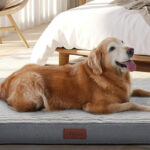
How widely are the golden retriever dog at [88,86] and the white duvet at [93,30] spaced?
1.04m

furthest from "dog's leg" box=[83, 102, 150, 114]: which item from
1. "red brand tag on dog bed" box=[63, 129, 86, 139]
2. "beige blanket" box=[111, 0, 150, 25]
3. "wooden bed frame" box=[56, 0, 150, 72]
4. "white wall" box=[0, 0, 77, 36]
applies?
"white wall" box=[0, 0, 77, 36]

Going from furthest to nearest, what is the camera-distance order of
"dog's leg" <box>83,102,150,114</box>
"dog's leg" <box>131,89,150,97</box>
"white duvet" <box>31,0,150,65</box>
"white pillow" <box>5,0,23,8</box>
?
1. "white pillow" <box>5,0,23,8</box>
2. "white duvet" <box>31,0,150,65</box>
3. "dog's leg" <box>131,89,150,97</box>
4. "dog's leg" <box>83,102,150,114</box>

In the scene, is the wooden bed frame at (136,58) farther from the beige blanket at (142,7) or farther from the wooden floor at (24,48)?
the beige blanket at (142,7)

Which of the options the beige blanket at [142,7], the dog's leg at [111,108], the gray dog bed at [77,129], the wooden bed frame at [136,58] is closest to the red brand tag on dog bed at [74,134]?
the gray dog bed at [77,129]

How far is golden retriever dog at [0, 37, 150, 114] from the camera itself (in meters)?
1.94

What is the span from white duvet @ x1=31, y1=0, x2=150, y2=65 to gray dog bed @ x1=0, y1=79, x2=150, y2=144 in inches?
49.4

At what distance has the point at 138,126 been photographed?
179 centimetres

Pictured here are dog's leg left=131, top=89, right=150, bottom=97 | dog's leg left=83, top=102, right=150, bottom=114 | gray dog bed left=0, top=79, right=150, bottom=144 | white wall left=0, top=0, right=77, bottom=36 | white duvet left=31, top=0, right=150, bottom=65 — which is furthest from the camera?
white wall left=0, top=0, right=77, bottom=36

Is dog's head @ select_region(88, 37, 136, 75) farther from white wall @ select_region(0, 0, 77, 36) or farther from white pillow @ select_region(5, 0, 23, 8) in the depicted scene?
white wall @ select_region(0, 0, 77, 36)

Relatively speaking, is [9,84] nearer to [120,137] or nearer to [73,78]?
[73,78]

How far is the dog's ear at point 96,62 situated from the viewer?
6.40 feet
